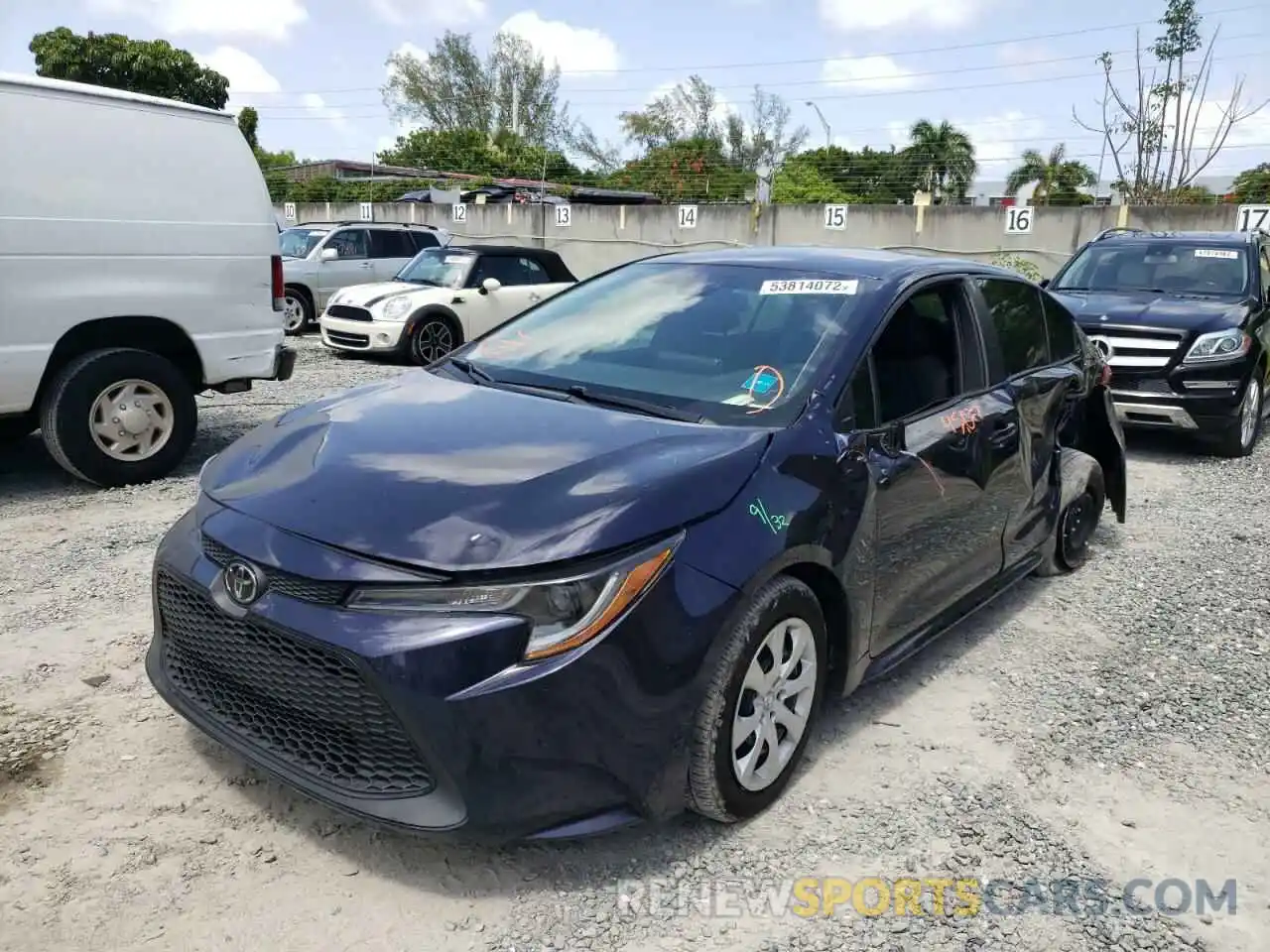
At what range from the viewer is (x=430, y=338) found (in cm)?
1216

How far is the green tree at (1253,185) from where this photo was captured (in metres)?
16.4

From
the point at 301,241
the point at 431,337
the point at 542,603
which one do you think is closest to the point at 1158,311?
the point at 542,603

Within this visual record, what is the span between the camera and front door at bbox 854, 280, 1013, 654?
331 cm

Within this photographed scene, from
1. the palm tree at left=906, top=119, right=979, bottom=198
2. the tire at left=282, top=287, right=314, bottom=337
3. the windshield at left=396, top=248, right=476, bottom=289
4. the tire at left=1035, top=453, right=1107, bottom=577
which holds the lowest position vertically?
the tire at left=1035, top=453, right=1107, bottom=577

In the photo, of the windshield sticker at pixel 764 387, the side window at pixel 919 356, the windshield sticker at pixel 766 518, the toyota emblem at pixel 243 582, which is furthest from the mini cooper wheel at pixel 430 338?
the windshield sticker at pixel 766 518

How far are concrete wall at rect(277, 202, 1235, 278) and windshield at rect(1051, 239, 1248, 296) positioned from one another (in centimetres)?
444

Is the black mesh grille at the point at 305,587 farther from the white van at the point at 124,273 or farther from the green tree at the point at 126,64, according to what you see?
the green tree at the point at 126,64

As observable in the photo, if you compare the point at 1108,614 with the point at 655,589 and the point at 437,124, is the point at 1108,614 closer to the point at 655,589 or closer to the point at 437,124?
the point at 655,589

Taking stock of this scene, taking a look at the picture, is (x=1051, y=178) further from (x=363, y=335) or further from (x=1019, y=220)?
(x=363, y=335)

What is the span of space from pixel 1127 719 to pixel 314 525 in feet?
9.63

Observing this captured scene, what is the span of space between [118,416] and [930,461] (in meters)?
4.72

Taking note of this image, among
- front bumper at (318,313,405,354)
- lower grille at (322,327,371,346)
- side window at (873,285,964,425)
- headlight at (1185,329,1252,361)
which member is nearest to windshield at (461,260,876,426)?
side window at (873,285,964,425)

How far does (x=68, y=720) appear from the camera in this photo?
3.32 meters

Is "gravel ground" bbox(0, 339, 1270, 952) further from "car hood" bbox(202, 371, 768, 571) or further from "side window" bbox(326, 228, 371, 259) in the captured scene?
"side window" bbox(326, 228, 371, 259)
